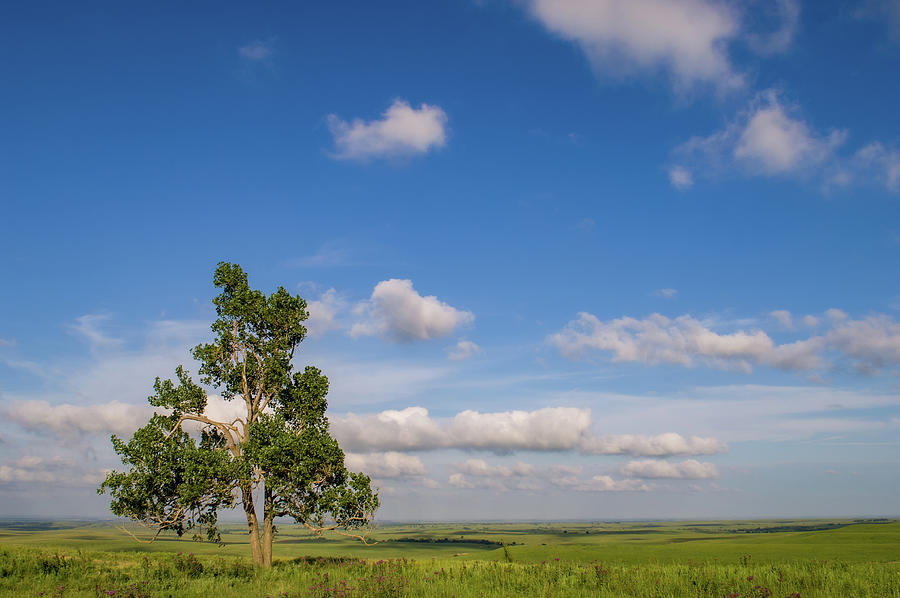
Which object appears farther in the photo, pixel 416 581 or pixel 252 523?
pixel 252 523

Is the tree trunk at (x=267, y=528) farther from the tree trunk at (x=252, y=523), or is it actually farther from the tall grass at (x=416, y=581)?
the tall grass at (x=416, y=581)

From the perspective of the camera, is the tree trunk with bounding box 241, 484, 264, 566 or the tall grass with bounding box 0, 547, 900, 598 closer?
the tall grass with bounding box 0, 547, 900, 598

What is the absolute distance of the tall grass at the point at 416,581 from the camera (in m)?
16.0

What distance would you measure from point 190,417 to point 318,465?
715 centimetres

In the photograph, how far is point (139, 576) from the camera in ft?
64.6

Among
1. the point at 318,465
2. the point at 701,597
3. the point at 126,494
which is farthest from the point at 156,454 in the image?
the point at 701,597

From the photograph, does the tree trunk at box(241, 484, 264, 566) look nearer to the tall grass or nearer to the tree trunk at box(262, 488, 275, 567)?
the tree trunk at box(262, 488, 275, 567)

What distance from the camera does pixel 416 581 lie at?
61.1ft

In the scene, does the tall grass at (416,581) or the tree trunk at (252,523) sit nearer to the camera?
the tall grass at (416,581)

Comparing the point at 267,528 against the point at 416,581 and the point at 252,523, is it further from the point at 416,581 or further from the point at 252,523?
the point at 416,581

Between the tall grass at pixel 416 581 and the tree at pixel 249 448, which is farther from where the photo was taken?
the tree at pixel 249 448

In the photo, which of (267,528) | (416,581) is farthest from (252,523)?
(416,581)

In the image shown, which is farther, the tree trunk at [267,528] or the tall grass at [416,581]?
the tree trunk at [267,528]

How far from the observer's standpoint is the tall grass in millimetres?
16047
